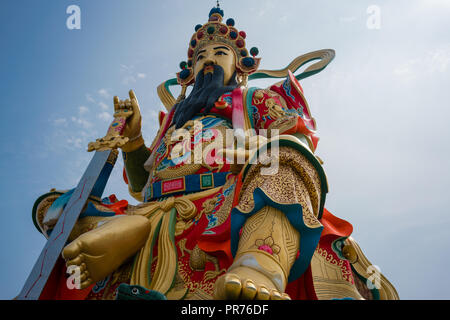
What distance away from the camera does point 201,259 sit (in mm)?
2225

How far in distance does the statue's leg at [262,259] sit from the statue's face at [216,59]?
242 centimetres

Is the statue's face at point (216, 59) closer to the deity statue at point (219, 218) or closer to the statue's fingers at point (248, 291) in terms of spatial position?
the deity statue at point (219, 218)

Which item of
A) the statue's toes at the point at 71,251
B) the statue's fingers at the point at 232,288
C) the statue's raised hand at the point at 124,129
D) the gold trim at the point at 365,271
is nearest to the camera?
the statue's fingers at the point at 232,288

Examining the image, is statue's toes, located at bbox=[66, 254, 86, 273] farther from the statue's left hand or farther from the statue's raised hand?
the statue's left hand

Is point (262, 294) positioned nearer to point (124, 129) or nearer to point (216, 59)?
point (124, 129)

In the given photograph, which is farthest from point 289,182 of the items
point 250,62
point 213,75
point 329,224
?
point 250,62

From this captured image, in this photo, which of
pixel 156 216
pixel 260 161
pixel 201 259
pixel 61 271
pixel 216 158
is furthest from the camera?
pixel 216 158

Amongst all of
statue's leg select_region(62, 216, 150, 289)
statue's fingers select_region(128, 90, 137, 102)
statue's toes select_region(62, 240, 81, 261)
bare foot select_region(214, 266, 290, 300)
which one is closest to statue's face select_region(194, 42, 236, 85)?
statue's fingers select_region(128, 90, 137, 102)

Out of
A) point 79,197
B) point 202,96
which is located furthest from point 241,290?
point 202,96

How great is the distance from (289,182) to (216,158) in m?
1.01

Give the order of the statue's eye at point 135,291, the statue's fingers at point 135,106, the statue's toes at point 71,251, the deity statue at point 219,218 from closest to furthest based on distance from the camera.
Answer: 1. the statue's eye at point 135,291
2. the deity statue at point 219,218
3. the statue's toes at point 71,251
4. the statue's fingers at point 135,106

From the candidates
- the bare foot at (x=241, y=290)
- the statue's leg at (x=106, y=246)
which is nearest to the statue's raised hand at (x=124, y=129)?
the statue's leg at (x=106, y=246)

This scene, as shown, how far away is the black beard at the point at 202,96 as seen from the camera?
347 centimetres

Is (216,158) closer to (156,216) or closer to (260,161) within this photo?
(156,216)
